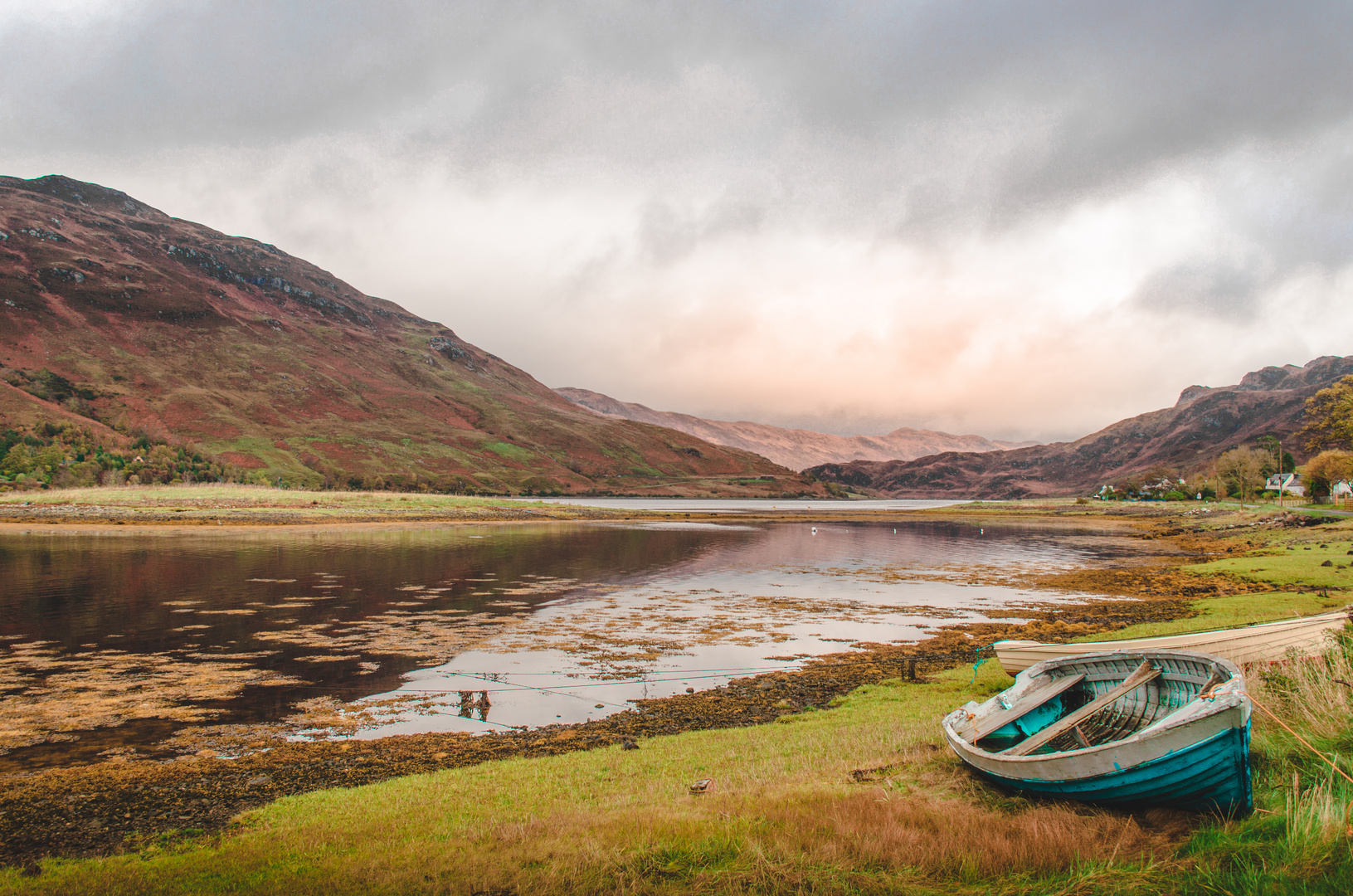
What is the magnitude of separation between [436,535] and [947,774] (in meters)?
71.7

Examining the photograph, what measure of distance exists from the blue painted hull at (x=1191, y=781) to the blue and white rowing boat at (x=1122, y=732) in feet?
0.03

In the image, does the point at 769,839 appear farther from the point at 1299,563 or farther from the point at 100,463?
the point at 100,463

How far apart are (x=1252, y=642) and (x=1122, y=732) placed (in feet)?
22.2

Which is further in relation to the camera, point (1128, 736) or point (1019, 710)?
point (1019, 710)

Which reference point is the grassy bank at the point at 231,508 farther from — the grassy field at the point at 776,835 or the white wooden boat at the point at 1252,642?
the white wooden boat at the point at 1252,642

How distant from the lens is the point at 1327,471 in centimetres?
9269

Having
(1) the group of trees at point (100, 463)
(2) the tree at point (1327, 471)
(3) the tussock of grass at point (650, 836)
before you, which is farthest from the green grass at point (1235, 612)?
(1) the group of trees at point (100, 463)

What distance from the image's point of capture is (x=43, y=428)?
129 metres

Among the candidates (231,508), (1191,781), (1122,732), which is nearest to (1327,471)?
(1122,732)

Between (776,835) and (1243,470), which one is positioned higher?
(1243,470)

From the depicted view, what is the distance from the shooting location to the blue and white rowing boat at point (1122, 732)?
7.38m

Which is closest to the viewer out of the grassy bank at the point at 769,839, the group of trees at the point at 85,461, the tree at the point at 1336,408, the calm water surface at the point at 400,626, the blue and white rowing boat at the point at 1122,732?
the grassy bank at the point at 769,839

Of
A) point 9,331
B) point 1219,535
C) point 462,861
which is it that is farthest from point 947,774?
point 9,331

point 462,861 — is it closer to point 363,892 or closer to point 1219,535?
point 363,892
